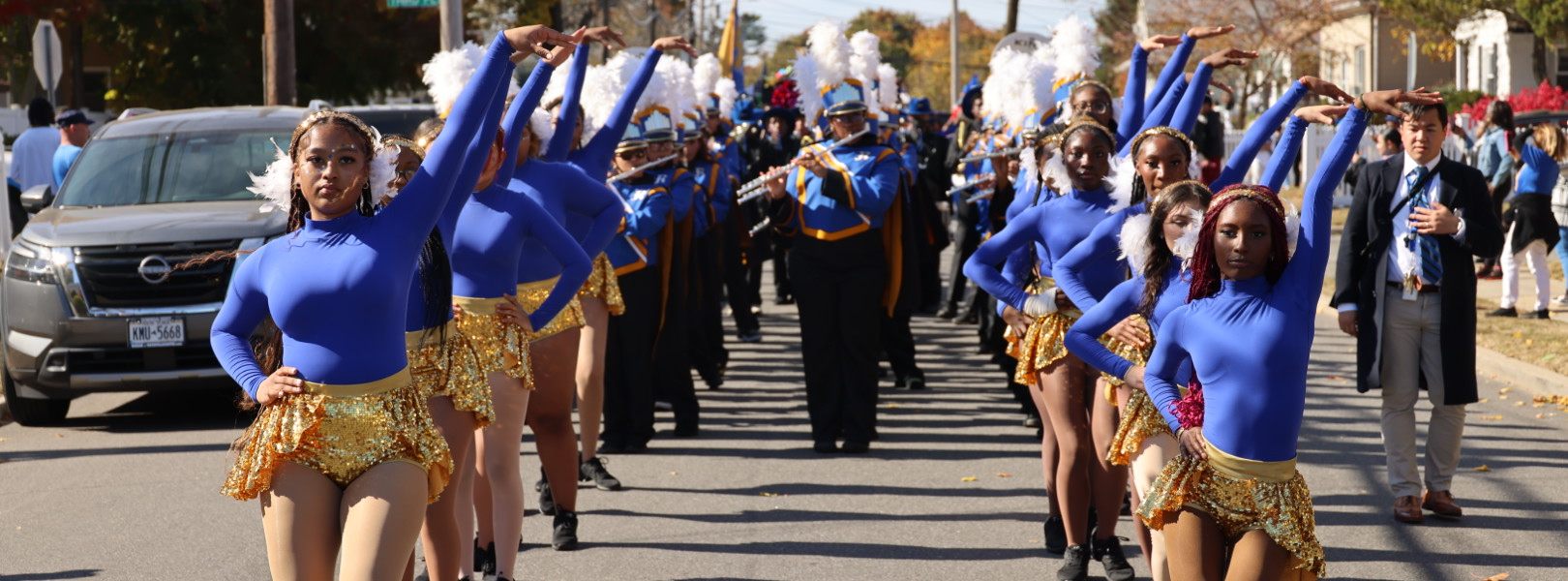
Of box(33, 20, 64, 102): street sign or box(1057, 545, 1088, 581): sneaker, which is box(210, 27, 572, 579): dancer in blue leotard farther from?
box(33, 20, 64, 102): street sign

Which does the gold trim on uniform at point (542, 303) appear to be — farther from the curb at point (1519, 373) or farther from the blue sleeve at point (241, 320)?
the curb at point (1519, 373)

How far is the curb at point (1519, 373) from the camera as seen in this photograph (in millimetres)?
10781

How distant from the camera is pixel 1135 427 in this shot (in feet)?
16.4

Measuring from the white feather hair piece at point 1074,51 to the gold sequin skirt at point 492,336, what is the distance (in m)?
5.17

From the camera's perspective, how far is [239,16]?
32.1m

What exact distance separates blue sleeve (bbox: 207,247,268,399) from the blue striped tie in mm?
5023

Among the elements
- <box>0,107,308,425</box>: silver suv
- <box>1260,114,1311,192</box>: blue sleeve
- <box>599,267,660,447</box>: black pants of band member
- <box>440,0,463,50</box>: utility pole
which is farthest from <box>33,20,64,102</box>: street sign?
<box>1260,114,1311,192</box>: blue sleeve

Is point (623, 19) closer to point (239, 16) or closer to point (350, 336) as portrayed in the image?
point (239, 16)

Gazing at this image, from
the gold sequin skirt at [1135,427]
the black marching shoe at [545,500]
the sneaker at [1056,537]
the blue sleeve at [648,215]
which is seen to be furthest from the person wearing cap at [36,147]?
the gold sequin skirt at [1135,427]

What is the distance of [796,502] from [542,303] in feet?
7.23

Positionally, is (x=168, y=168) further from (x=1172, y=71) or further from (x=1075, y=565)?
(x=1075, y=565)

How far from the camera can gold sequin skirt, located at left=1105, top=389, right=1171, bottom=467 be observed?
498 cm

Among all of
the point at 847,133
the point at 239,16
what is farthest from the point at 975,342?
the point at 239,16

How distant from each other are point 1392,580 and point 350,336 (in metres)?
4.08
